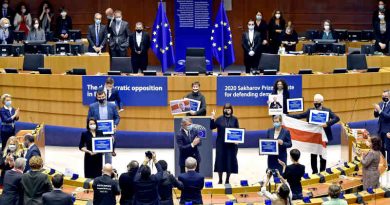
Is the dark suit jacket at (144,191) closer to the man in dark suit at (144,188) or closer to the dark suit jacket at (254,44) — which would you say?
the man in dark suit at (144,188)

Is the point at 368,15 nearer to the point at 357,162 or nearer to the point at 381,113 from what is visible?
the point at 381,113

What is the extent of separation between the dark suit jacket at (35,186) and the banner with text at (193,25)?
1843 cm

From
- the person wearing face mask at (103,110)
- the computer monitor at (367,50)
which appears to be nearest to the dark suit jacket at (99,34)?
the person wearing face mask at (103,110)

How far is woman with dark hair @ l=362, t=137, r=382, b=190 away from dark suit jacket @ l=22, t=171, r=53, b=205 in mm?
5497

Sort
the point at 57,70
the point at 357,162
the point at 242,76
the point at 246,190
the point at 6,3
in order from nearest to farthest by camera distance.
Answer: the point at 246,190
the point at 357,162
the point at 242,76
the point at 57,70
the point at 6,3

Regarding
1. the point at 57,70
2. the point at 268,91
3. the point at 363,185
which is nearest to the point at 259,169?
the point at 268,91

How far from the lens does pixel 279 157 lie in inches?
778

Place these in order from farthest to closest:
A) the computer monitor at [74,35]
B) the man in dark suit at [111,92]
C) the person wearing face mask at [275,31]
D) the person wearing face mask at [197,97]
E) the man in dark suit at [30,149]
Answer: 1. the computer monitor at [74,35]
2. the person wearing face mask at [275,31]
3. the man in dark suit at [111,92]
4. the person wearing face mask at [197,97]
5. the man in dark suit at [30,149]

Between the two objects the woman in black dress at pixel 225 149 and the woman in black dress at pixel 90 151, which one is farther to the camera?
the woman in black dress at pixel 225 149

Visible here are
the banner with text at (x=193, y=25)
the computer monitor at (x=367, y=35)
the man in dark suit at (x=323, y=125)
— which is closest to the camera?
the man in dark suit at (x=323, y=125)

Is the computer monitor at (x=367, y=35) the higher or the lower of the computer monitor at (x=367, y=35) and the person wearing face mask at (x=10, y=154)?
the higher

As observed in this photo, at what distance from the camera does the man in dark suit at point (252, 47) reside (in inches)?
1097

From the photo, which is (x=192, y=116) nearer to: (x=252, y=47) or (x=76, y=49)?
(x=252, y=47)

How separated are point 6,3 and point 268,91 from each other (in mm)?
12887
